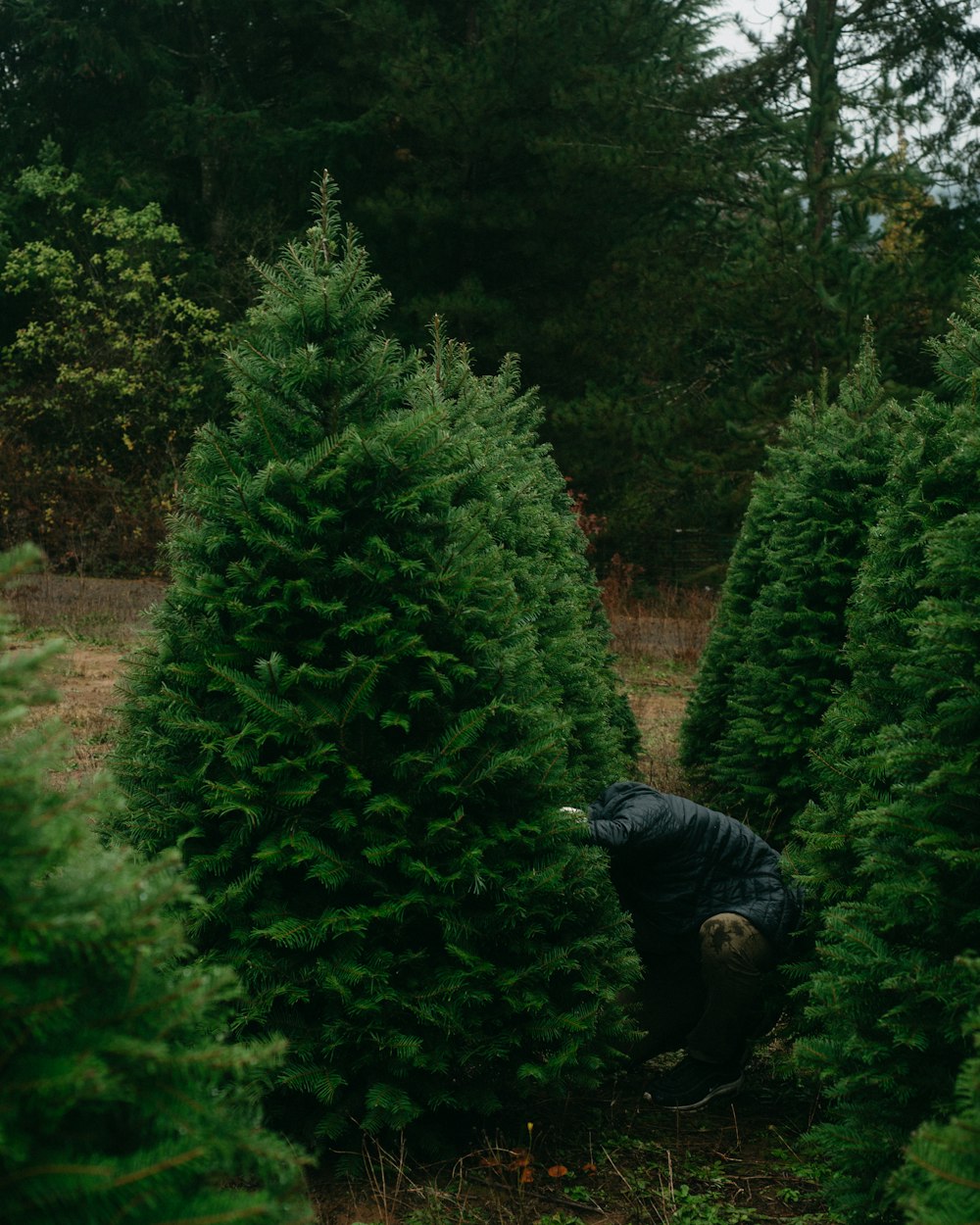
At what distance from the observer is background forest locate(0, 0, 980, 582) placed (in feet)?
59.5

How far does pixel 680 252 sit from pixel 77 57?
12072 millimetres

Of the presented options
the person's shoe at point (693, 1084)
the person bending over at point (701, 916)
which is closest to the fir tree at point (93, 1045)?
the person bending over at point (701, 916)

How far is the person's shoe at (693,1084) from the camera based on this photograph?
4.56 m

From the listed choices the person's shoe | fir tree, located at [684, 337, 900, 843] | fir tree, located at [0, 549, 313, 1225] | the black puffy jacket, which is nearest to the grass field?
the person's shoe

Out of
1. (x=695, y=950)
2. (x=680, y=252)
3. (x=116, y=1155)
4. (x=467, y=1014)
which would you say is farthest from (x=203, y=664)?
(x=680, y=252)

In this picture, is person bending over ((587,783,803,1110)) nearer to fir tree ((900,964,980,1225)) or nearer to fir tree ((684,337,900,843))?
fir tree ((684,337,900,843))

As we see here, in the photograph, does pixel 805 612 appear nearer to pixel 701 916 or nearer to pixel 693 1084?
pixel 701 916

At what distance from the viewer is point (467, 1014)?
3.47 m

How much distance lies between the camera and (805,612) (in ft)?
22.0

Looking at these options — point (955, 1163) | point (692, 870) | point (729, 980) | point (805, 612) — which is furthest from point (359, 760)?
point (805, 612)

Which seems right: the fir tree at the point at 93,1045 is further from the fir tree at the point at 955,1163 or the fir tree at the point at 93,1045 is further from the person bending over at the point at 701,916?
the person bending over at the point at 701,916

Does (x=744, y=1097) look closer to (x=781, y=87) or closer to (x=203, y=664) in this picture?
(x=203, y=664)

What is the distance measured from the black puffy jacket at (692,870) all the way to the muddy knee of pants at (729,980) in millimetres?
72

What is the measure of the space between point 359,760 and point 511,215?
62.0 ft
